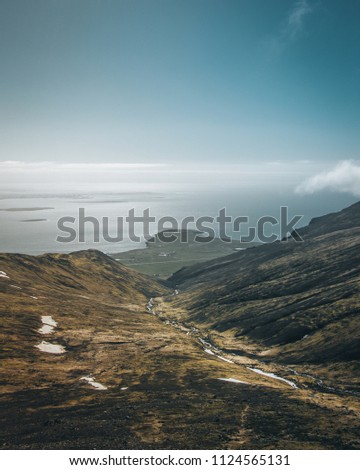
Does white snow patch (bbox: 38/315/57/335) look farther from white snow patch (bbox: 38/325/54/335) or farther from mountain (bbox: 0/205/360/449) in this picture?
mountain (bbox: 0/205/360/449)

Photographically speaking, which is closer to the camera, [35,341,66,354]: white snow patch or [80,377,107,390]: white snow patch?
[80,377,107,390]: white snow patch

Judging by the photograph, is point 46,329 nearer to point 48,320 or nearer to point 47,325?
point 47,325

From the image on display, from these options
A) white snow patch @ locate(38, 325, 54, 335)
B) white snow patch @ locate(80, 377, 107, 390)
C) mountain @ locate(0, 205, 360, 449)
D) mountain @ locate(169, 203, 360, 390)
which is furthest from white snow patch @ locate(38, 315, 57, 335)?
mountain @ locate(169, 203, 360, 390)

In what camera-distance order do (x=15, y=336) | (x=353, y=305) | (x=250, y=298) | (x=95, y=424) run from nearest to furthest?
(x=95, y=424) → (x=15, y=336) → (x=353, y=305) → (x=250, y=298)
